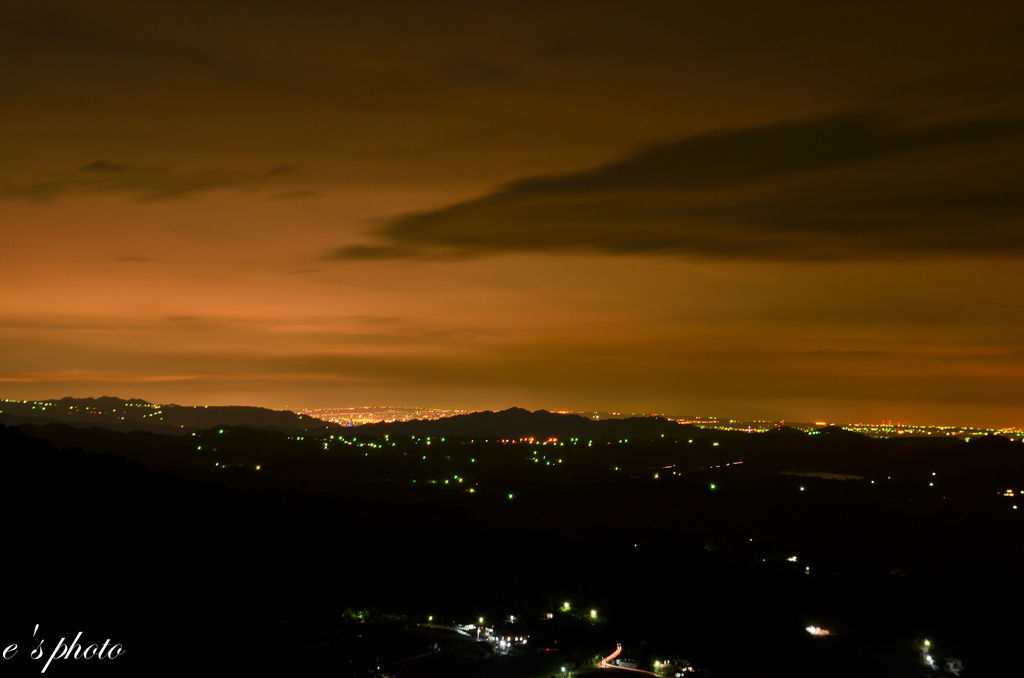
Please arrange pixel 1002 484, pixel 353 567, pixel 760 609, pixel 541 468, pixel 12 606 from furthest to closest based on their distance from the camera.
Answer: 1. pixel 541 468
2. pixel 1002 484
3. pixel 353 567
4. pixel 760 609
5. pixel 12 606

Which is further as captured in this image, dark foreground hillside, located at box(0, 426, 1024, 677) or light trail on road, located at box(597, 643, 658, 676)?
light trail on road, located at box(597, 643, 658, 676)

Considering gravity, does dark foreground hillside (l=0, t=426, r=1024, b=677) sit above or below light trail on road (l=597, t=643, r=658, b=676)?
above

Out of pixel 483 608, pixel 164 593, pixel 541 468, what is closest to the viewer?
pixel 164 593

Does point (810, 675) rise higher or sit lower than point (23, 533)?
lower

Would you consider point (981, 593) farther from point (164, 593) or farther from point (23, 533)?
point (23, 533)

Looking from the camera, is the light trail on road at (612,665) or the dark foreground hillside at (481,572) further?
the light trail on road at (612,665)

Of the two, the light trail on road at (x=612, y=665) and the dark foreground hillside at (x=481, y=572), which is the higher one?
the dark foreground hillside at (x=481, y=572)

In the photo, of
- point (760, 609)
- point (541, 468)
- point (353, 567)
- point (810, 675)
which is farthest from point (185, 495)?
point (541, 468)

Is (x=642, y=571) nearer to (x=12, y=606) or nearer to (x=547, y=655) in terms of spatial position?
(x=547, y=655)

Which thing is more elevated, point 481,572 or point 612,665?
point 481,572

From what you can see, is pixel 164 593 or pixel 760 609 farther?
pixel 760 609

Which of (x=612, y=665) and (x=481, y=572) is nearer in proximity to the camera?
(x=612, y=665)
